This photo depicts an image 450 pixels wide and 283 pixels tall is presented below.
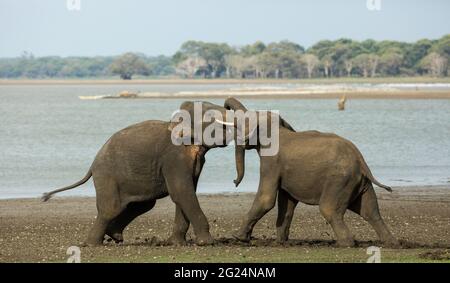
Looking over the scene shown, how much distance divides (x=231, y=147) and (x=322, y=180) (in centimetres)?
2923

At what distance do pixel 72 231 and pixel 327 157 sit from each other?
5079 millimetres

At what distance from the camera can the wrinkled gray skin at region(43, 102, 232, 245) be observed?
17219 mm

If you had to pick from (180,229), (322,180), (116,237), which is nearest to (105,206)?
(116,237)

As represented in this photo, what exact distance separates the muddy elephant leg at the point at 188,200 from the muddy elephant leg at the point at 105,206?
34.0 inches

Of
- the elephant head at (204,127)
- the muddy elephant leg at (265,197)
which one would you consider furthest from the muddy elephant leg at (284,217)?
the elephant head at (204,127)

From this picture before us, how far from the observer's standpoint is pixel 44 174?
3419 centimetres

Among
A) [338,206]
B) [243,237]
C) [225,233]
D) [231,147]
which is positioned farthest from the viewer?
[231,147]

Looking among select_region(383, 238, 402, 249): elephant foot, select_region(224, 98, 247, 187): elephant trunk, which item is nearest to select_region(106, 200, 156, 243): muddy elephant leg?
select_region(224, 98, 247, 187): elephant trunk

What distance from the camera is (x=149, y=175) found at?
17.3 m

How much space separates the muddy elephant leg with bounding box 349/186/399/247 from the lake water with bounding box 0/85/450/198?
10.5 metres

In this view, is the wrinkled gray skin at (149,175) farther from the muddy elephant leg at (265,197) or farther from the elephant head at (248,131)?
the muddy elephant leg at (265,197)

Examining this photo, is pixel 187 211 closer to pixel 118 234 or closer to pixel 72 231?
pixel 118 234

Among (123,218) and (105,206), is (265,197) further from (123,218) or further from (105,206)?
(105,206)

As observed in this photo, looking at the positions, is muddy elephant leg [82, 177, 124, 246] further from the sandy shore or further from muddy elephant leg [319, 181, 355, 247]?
muddy elephant leg [319, 181, 355, 247]
